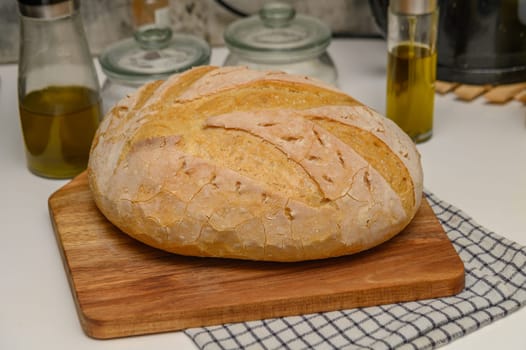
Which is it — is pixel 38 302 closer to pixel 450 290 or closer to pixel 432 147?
pixel 450 290

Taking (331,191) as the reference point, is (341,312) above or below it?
below

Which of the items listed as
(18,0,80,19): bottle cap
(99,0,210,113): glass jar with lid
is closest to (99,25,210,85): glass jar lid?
(99,0,210,113): glass jar with lid

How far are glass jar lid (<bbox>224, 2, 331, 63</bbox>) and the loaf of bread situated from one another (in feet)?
0.96

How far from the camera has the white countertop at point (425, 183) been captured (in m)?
0.98

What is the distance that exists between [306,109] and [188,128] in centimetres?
14

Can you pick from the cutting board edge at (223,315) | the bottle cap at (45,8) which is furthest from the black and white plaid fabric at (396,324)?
the bottle cap at (45,8)

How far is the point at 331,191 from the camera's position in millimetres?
1011

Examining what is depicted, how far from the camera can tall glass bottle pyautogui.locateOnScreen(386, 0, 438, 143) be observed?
1285 mm

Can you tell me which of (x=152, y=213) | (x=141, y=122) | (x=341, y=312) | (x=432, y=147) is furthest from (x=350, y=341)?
(x=432, y=147)

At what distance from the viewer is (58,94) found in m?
1.27

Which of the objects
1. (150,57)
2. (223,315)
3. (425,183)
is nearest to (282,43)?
(150,57)

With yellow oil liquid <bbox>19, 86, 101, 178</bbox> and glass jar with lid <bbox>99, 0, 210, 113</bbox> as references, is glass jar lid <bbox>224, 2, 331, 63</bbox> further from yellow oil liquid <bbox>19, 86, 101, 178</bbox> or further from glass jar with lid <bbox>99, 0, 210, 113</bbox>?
yellow oil liquid <bbox>19, 86, 101, 178</bbox>

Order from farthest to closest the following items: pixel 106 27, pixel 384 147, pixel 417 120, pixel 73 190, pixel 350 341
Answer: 1. pixel 106 27
2. pixel 417 120
3. pixel 73 190
4. pixel 384 147
5. pixel 350 341

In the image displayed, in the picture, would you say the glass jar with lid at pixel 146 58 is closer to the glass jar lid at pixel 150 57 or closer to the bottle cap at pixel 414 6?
the glass jar lid at pixel 150 57
